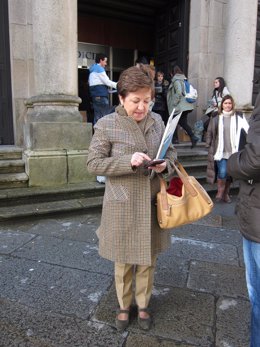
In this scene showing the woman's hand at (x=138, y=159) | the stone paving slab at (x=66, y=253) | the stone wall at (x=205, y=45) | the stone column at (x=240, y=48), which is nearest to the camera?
the woman's hand at (x=138, y=159)

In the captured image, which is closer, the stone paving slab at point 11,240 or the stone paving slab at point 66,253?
the stone paving slab at point 66,253

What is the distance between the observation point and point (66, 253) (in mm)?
3738

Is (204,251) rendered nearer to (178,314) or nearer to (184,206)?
(178,314)

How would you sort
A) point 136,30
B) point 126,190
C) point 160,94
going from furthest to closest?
point 136,30, point 160,94, point 126,190

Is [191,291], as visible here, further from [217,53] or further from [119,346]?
[217,53]

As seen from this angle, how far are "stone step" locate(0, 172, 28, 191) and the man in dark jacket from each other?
408 cm

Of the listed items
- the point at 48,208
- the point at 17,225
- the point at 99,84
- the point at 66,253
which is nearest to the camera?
the point at 66,253

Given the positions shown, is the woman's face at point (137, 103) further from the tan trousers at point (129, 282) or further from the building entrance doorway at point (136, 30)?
the building entrance doorway at point (136, 30)

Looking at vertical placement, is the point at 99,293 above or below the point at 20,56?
below

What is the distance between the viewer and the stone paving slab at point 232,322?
239 cm

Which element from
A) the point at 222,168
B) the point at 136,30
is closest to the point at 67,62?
the point at 222,168

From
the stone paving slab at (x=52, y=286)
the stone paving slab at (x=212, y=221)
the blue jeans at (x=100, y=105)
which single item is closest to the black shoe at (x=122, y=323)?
the stone paving slab at (x=52, y=286)

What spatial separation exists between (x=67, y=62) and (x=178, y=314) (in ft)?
14.3

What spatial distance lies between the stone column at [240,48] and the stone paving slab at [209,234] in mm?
4321
